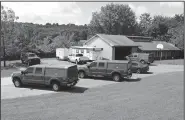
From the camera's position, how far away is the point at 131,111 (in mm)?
10070

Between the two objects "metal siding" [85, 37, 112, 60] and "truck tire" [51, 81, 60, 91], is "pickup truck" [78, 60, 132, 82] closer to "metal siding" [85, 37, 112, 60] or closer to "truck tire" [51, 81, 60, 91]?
"truck tire" [51, 81, 60, 91]

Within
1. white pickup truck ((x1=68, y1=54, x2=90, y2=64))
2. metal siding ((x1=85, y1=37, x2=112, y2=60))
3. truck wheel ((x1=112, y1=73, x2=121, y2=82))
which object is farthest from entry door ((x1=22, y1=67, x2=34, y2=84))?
metal siding ((x1=85, y1=37, x2=112, y2=60))

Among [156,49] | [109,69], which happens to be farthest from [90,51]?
[156,49]

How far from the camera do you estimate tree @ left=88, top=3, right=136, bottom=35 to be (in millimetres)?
69500

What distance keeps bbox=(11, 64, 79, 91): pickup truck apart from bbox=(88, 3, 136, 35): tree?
54.9 m

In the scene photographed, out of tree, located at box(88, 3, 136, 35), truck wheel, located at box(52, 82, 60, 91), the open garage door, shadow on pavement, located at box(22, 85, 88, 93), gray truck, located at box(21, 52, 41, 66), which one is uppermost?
tree, located at box(88, 3, 136, 35)

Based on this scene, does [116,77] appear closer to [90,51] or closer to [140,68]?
[140,68]

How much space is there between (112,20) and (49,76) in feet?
183

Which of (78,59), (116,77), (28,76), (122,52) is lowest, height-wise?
(116,77)

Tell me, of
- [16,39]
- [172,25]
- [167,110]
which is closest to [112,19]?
[172,25]

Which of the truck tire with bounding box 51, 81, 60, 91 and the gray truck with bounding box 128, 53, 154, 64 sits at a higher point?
the gray truck with bounding box 128, 53, 154, 64

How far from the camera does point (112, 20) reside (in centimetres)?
6906

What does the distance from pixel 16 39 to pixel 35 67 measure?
17.4 meters

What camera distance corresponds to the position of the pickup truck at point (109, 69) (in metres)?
19.8
